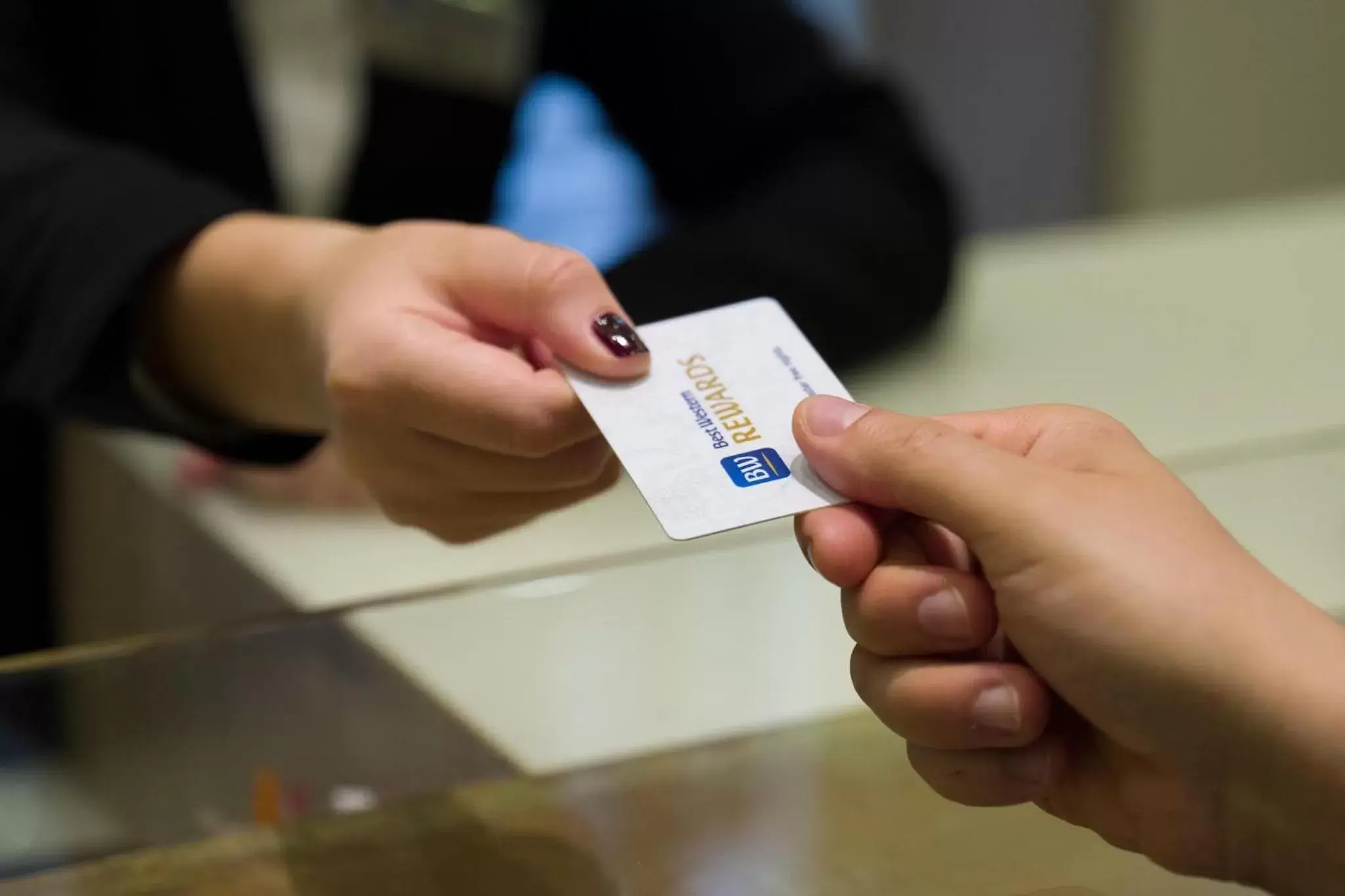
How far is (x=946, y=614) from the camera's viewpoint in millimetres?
312

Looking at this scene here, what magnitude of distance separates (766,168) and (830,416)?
540 mm

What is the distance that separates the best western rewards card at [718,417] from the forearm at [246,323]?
0.14m

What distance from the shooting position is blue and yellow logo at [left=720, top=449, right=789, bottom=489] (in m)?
0.33

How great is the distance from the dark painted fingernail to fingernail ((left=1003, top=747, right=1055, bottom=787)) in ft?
0.48

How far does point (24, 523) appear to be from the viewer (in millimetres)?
717

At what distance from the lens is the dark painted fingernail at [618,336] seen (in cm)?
36

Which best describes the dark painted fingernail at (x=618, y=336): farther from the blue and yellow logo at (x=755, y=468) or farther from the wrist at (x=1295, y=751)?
the wrist at (x=1295, y=751)

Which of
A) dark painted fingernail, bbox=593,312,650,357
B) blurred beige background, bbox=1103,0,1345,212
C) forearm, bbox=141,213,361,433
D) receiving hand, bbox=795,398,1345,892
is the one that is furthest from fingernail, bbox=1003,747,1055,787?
blurred beige background, bbox=1103,0,1345,212

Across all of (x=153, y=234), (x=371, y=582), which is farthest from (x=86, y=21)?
(x=371, y=582)

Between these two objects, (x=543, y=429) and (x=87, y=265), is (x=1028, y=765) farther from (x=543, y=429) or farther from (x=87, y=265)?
(x=87, y=265)

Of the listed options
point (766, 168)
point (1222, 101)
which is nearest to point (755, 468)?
point (766, 168)

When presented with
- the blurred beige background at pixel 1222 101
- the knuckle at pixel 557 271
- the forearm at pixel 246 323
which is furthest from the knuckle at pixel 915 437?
the blurred beige background at pixel 1222 101

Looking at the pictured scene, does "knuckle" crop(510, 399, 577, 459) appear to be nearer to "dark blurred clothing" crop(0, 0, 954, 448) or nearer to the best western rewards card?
the best western rewards card

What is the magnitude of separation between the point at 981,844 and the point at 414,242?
26cm
